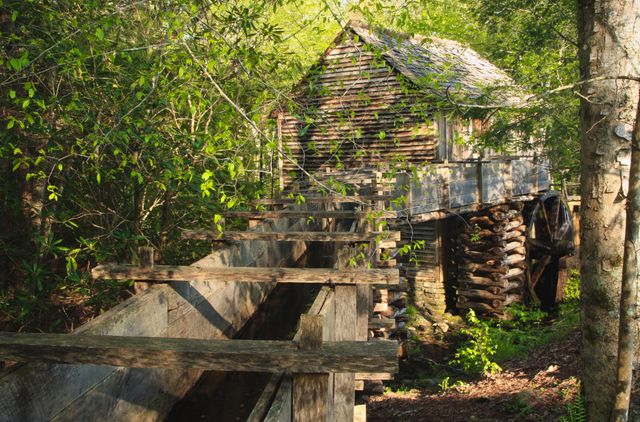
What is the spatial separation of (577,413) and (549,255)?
46.4 feet

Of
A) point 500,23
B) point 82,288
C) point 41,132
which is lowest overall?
point 82,288

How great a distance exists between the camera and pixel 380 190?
1034cm

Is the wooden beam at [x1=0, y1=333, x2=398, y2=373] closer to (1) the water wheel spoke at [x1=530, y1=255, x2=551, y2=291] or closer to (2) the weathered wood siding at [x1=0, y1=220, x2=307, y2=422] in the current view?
(2) the weathered wood siding at [x1=0, y1=220, x2=307, y2=422]

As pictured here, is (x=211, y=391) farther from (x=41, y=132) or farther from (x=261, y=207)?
(x=41, y=132)

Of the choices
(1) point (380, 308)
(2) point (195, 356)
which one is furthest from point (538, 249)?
(2) point (195, 356)

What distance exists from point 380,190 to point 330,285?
6.13 metres

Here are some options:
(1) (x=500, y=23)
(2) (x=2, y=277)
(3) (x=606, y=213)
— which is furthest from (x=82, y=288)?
(1) (x=500, y=23)

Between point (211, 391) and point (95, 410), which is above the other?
point (95, 410)

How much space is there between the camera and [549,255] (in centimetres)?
1859

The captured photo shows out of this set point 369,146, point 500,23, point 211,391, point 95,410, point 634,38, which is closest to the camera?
point 95,410

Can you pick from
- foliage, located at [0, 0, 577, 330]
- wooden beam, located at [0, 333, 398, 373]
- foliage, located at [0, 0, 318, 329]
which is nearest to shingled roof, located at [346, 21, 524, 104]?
foliage, located at [0, 0, 577, 330]

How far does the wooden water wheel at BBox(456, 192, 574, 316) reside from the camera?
16750 mm

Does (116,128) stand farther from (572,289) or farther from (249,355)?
(572,289)

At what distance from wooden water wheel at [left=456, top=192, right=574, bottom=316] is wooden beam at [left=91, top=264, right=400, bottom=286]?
39.7ft
